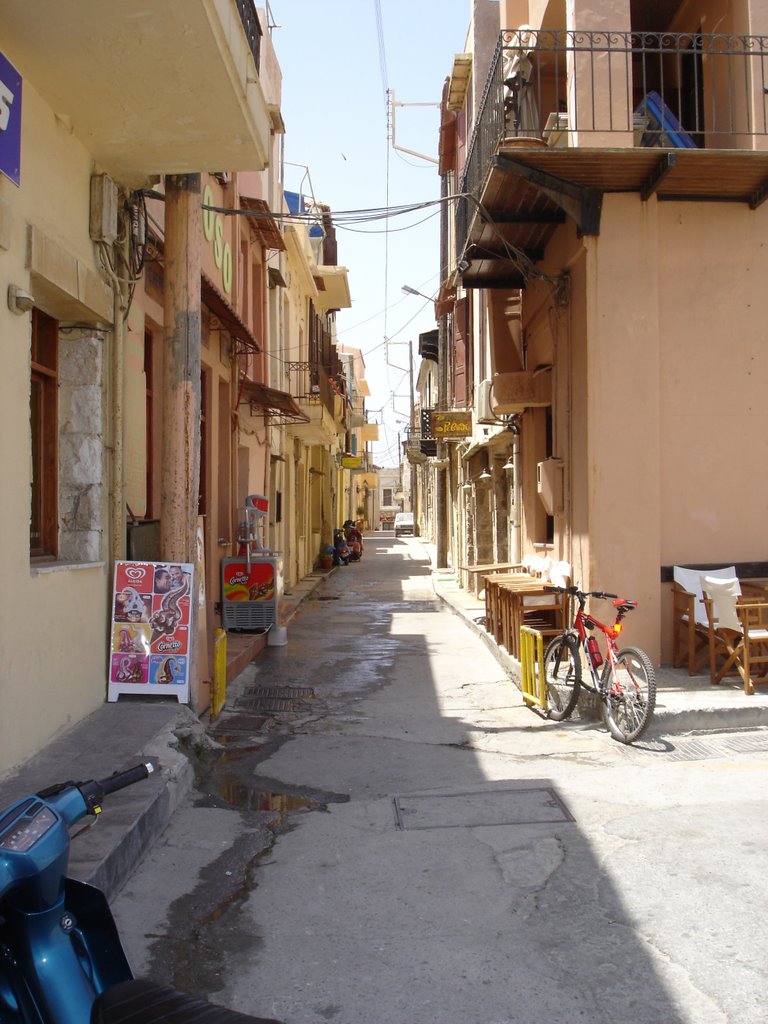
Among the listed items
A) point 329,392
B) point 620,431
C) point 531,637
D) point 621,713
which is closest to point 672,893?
point 621,713

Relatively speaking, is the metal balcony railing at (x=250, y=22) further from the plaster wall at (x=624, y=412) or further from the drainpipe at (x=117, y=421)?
the plaster wall at (x=624, y=412)

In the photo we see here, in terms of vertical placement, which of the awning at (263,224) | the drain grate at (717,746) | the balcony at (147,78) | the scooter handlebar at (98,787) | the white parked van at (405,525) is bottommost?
the drain grate at (717,746)

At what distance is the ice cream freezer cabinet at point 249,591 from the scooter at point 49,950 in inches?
361

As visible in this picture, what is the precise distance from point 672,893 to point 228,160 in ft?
18.2

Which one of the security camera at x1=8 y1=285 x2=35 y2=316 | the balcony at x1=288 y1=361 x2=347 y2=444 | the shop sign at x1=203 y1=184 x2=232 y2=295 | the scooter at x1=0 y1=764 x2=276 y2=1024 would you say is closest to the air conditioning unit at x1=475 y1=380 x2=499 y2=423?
the shop sign at x1=203 y1=184 x2=232 y2=295

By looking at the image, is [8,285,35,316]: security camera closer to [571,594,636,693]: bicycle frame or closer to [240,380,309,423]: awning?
[571,594,636,693]: bicycle frame

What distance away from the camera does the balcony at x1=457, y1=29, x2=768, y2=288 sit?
8.02 m

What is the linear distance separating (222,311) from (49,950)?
843 centimetres

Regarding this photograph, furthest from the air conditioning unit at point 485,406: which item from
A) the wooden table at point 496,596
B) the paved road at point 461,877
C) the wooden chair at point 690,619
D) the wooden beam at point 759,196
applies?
the paved road at point 461,877

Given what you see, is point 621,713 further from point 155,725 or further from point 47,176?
point 47,176

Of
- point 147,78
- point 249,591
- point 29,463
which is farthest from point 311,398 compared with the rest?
point 29,463

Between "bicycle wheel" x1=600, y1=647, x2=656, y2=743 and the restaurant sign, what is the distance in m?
11.6

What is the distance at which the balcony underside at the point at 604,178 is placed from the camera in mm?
7918

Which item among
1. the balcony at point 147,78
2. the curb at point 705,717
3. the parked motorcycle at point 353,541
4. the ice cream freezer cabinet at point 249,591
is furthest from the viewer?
the parked motorcycle at point 353,541
